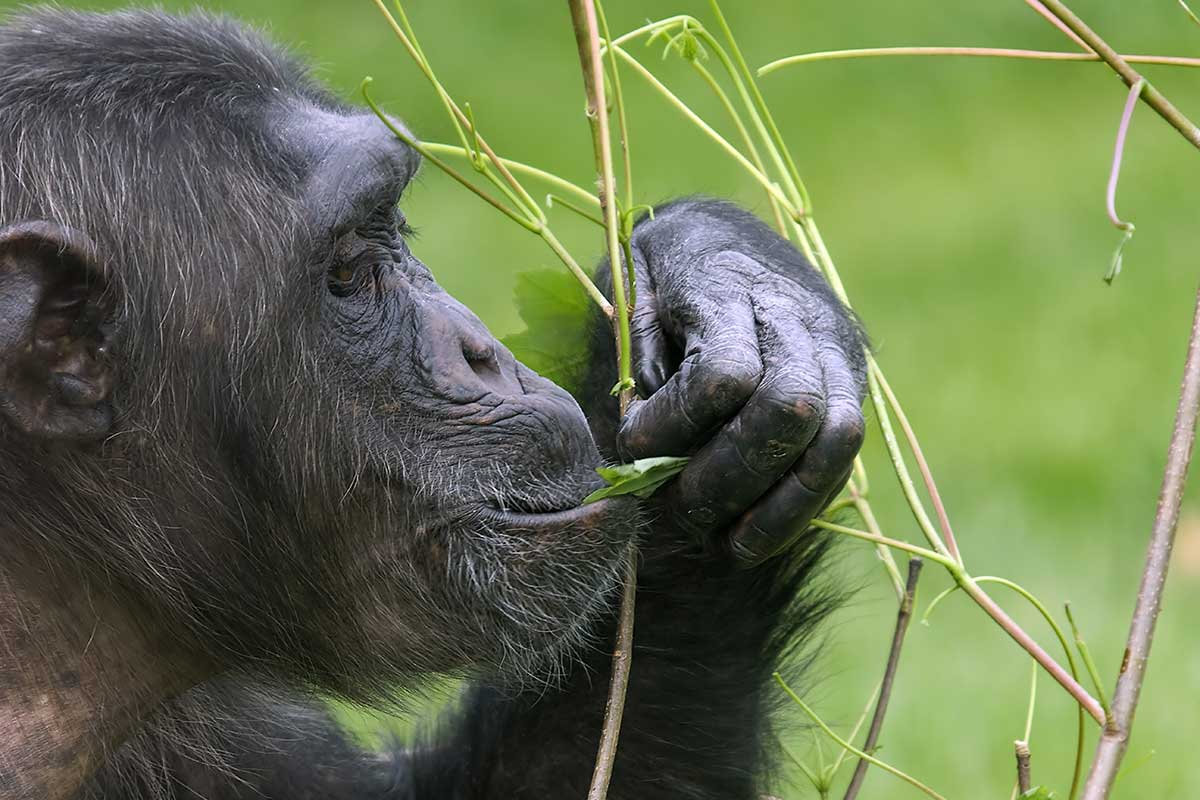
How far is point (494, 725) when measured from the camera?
3.01 meters

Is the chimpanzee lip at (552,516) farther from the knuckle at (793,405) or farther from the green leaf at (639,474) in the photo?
the knuckle at (793,405)

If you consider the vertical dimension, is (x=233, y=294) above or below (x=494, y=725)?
above

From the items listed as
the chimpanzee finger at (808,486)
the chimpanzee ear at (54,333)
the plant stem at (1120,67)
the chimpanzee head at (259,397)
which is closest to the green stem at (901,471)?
the chimpanzee finger at (808,486)

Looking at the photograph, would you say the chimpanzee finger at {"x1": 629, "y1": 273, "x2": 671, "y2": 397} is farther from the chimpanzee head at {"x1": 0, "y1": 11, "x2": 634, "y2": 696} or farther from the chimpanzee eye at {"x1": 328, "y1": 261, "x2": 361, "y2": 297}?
the chimpanzee eye at {"x1": 328, "y1": 261, "x2": 361, "y2": 297}

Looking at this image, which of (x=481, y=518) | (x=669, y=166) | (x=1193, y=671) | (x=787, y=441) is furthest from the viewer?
(x=669, y=166)

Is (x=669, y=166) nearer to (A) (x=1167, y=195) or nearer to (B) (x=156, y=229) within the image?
(A) (x=1167, y=195)

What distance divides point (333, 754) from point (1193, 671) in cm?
332

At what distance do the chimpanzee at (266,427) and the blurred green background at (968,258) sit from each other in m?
0.71

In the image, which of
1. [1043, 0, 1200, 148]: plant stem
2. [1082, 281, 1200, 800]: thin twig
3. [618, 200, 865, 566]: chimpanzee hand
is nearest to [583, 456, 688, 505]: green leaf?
[618, 200, 865, 566]: chimpanzee hand

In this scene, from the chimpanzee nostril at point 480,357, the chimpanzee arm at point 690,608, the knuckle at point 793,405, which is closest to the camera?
the knuckle at point 793,405

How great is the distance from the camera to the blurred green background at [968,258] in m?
5.66

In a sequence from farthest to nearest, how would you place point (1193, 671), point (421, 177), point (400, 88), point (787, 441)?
1. point (400, 88)
2. point (1193, 671)
3. point (421, 177)
4. point (787, 441)

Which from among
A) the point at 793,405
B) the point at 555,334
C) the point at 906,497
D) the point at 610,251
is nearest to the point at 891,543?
the point at 906,497

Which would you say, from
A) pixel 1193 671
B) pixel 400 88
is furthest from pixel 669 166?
pixel 1193 671
